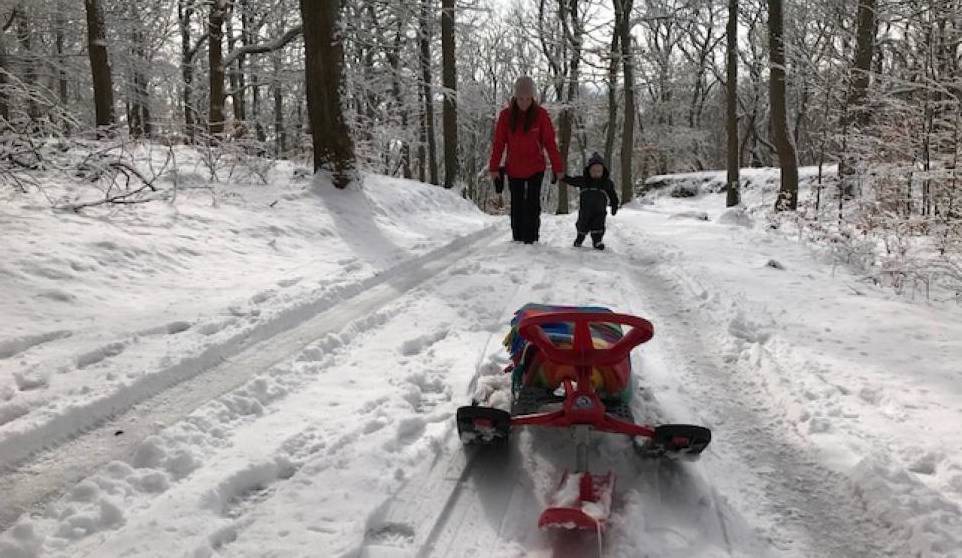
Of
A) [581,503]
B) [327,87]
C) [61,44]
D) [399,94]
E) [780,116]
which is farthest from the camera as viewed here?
[61,44]

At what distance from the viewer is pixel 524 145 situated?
8617 mm

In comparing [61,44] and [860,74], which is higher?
[61,44]

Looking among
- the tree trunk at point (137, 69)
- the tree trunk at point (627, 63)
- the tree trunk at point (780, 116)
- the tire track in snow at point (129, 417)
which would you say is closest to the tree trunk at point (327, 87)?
the tire track in snow at point (129, 417)

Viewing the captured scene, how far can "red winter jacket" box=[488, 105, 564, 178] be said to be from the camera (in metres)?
8.56

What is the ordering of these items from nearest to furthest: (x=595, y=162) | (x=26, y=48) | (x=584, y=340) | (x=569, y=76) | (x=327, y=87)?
(x=584, y=340) → (x=595, y=162) → (x=327, y=87) → (x=26, y=48) → (x=569, y=76)

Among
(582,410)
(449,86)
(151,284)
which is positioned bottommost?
(582,410)

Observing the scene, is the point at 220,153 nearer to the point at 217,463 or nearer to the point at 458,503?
the point at 217,463

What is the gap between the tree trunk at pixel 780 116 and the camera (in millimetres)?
13273

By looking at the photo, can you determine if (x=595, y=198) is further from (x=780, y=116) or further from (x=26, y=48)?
(x=26, y=48)

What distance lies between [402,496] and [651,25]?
36.2 metres

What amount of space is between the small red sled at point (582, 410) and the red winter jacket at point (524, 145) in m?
5.83

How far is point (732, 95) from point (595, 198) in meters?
12.1

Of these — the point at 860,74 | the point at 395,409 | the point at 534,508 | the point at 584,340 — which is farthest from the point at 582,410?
the point at 860,74

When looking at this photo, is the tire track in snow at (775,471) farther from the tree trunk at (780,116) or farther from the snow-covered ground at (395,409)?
the tree trunk at (780,116)
